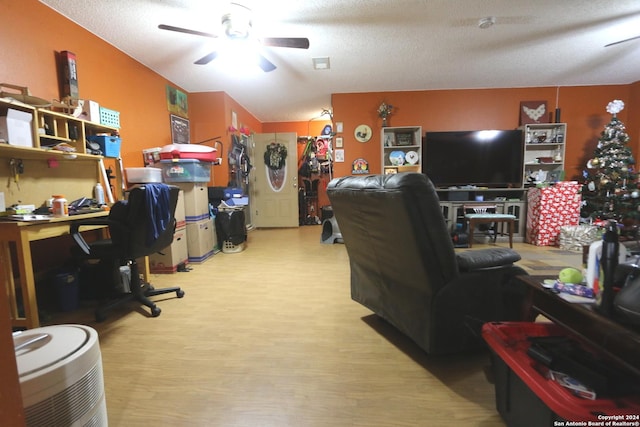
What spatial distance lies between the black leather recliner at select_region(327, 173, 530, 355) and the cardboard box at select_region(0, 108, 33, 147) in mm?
2102

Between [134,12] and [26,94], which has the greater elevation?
[134,12]

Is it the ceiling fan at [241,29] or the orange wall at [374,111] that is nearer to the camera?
the ceiling fan at [241,29]

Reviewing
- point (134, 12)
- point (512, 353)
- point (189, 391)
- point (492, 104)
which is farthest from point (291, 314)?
point (492, 104)

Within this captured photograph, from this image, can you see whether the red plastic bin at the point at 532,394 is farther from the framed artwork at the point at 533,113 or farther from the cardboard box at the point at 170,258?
the framed artwork at the point at 533,113

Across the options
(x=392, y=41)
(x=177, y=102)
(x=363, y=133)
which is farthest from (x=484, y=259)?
(x=177, y=102)

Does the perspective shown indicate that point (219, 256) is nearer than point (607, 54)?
No

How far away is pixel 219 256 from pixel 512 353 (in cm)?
346

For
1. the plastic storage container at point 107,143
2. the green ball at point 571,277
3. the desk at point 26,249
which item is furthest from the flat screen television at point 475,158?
the desk at point 26,249

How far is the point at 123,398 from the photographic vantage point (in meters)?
1.29

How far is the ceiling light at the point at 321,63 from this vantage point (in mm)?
3438

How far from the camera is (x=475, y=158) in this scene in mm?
4441

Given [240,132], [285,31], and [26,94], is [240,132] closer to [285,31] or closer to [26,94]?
[285,31]

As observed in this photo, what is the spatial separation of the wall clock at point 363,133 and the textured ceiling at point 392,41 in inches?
24.1

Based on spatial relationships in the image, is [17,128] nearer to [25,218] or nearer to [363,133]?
[25,218]
